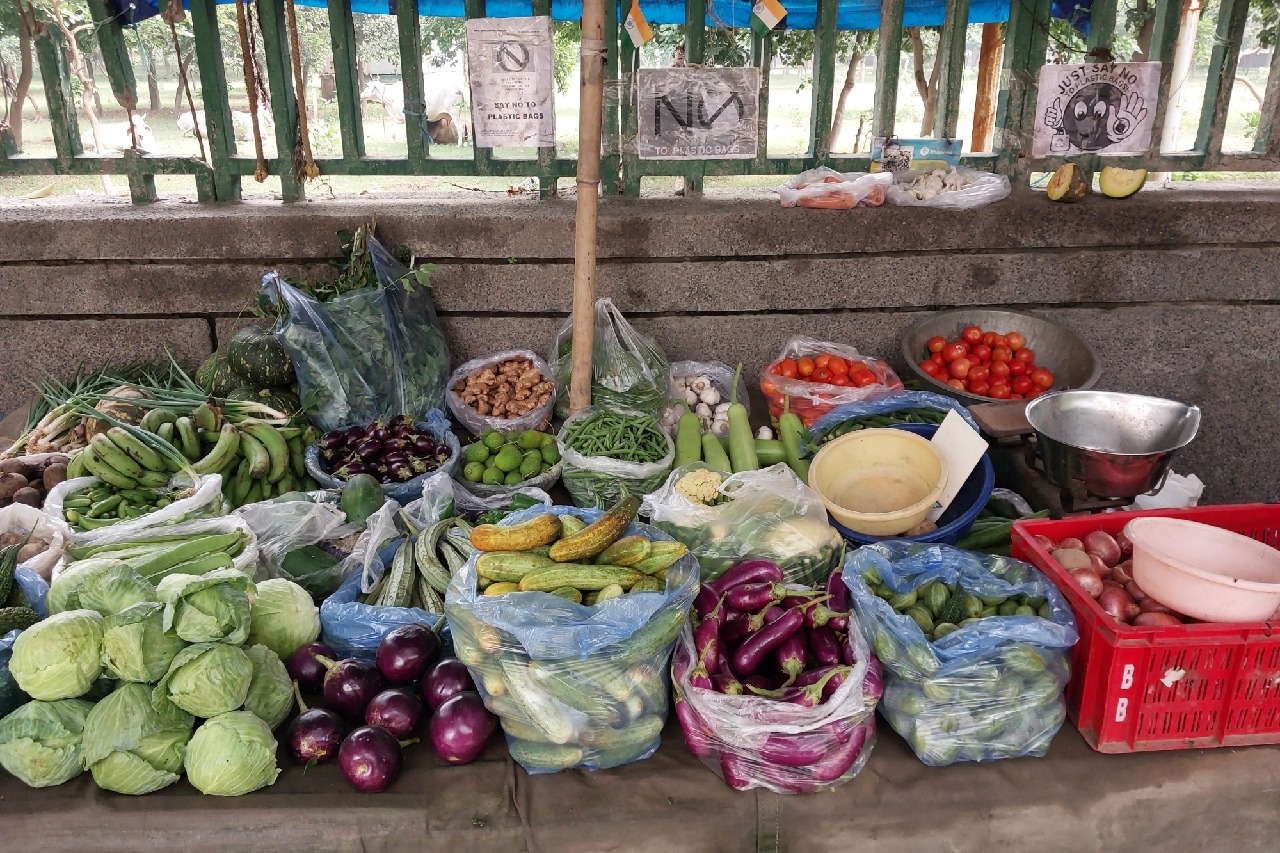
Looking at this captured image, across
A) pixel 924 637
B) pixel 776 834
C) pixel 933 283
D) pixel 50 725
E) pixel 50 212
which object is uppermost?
pixel 50 212

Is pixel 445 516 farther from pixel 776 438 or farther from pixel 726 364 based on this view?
pixel 726 364

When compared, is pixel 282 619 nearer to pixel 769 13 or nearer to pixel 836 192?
pixel 836 192

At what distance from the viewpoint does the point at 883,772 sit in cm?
219

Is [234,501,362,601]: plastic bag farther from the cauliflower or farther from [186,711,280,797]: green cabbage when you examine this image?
the cauliflower

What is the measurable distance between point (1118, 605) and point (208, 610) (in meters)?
2.24

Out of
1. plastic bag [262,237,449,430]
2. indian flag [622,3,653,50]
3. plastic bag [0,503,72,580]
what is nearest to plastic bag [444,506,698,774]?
plastic bag [0,503,72,580]

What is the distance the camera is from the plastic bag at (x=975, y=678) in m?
2.10

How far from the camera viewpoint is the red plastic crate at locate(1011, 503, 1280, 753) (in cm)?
205

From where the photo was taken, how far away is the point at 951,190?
429 cm

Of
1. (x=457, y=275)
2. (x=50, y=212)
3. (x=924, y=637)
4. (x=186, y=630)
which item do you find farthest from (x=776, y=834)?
(x=50, y=212)

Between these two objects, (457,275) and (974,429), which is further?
(457,275)

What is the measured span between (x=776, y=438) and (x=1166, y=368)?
223 centimetres

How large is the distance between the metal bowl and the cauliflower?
158 centimetres

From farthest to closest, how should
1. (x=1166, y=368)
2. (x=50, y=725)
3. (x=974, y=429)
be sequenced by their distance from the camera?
(x=1166, y=368) → (x=974, y=429) → (x=50, y=725)
